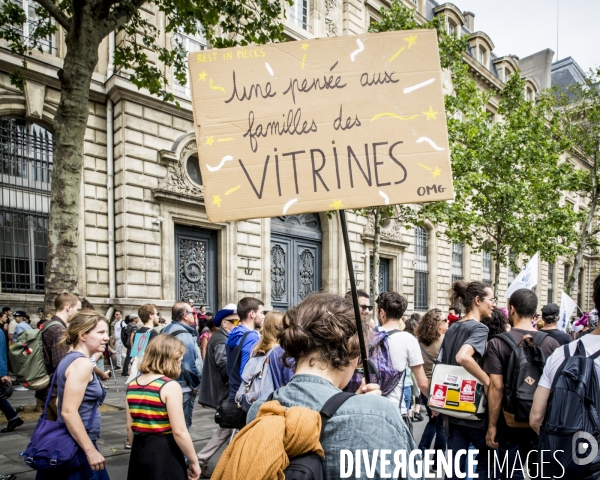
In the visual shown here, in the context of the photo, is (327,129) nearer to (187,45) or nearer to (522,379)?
(522,379)

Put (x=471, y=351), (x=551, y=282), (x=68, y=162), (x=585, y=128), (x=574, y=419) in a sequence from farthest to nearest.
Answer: (x=551, y=282) < (x=585, y=128) < (x=68, y=162) < (x=471, y=351) < (x=574, y=419)

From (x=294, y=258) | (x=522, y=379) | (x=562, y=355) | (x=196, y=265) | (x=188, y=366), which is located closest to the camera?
(x=562, y=355)

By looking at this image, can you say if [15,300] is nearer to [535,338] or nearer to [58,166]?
[58,166]

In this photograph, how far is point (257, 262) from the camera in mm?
14938

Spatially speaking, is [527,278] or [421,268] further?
[421,268]

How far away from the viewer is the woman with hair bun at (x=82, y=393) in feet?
9.14

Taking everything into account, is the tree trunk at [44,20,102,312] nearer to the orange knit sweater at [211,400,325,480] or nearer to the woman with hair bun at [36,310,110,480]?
the woman with hair bun at [36,310,110,480]

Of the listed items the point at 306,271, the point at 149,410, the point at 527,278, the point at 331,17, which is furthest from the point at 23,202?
the point at 331,17

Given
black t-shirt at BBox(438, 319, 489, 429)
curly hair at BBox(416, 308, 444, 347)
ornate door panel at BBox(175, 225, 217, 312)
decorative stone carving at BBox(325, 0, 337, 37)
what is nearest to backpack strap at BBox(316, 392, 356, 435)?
black t-shirt at BBox(438, 319, 489, 429)

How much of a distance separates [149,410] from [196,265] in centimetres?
1141

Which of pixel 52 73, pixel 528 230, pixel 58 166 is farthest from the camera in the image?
pixel 528 230

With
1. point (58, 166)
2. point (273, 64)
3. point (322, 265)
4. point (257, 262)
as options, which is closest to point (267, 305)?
point (257, 262)

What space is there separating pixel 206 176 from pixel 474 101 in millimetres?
14752

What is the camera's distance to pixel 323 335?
5.15 ft
